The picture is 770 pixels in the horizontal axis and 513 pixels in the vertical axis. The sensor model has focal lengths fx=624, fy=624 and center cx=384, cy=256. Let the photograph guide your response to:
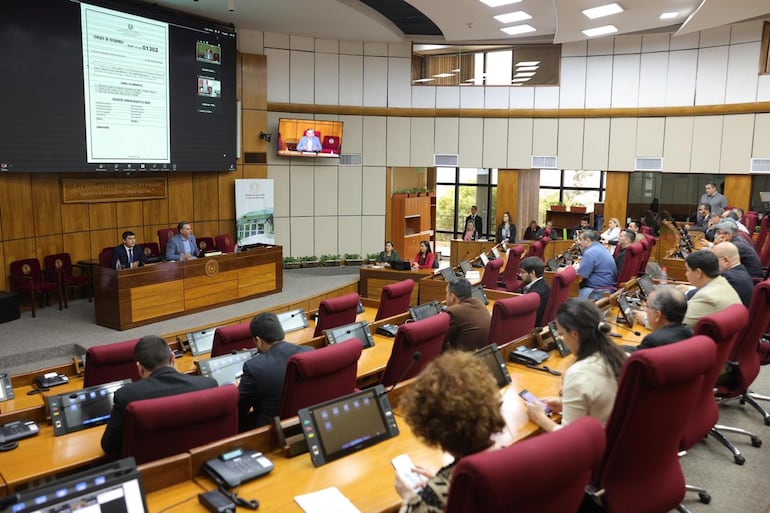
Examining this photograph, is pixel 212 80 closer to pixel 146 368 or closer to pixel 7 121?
pixel 7 121

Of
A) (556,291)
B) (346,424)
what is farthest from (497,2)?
(346,424)

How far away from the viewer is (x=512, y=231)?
13.1 m

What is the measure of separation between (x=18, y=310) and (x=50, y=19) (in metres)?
3.94

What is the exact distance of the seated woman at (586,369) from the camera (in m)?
2.73

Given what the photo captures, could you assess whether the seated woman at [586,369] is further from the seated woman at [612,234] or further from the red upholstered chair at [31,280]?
the seated woman at [612,234]

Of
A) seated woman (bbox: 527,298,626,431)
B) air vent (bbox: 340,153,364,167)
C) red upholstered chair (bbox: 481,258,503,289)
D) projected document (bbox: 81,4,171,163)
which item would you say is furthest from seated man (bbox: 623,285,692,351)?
air vent (bbox: 340,153,364,167)

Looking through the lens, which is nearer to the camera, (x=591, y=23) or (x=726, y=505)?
(x=726, y=505)

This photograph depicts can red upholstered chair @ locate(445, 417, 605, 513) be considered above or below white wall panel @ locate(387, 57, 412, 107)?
below

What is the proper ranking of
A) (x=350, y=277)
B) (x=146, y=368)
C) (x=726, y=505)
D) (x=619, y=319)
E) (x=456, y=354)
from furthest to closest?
1. (x=350, y=277)
2. (x=619, y=319)
3. (x=726, y=505)
4. (x=146, y=368)
5. (x=456, y=354)

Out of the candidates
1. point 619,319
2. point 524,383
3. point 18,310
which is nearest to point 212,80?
point 18,310

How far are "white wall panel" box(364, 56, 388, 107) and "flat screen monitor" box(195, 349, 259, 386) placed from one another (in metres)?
10.4

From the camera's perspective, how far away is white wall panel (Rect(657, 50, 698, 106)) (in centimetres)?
1224

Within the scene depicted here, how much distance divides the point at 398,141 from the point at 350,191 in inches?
60.7

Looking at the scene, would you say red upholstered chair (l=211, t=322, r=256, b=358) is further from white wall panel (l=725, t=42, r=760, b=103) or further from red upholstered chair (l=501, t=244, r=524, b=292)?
white wall panel (l=725, t=42, r=760, b=103)
